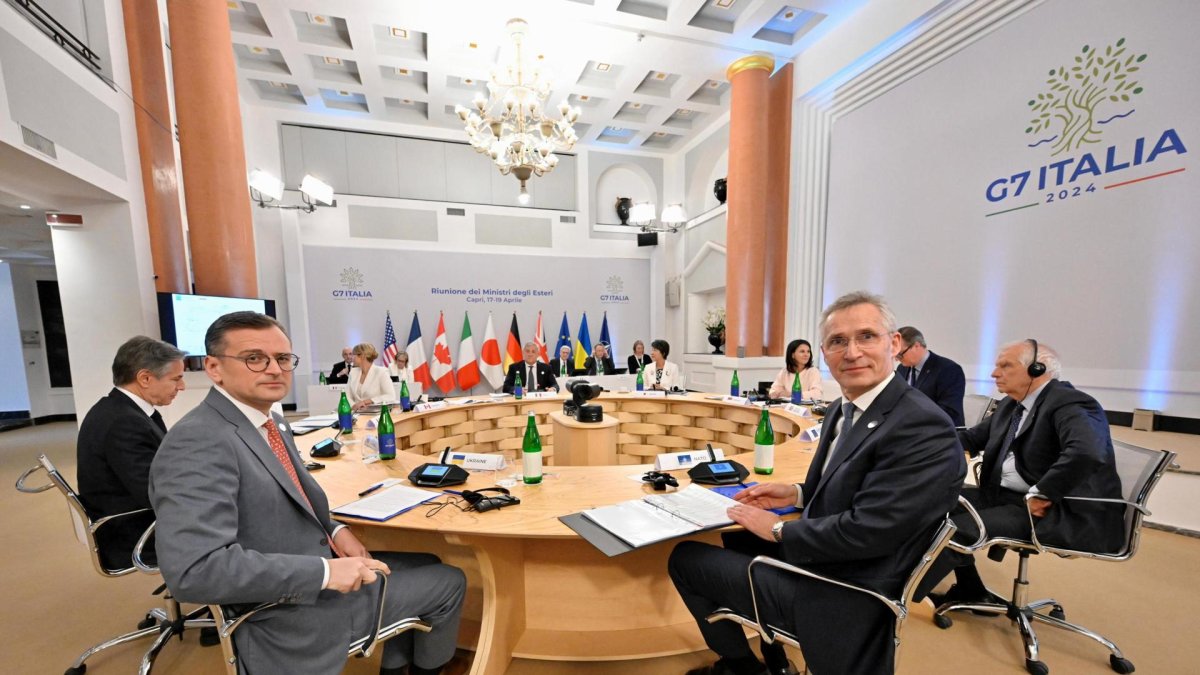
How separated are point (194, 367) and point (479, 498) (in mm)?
3890

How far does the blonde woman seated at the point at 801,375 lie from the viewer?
12.2 feet

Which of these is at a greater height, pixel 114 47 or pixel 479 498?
pixel 114 47

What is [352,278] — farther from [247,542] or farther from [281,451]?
[247,542]

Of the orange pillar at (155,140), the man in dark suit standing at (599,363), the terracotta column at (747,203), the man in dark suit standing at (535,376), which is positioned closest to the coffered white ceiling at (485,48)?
the terracotta column at (747,203)

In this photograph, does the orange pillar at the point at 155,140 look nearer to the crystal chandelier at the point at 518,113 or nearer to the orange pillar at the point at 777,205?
the crystal chandelier at the point at 518,113

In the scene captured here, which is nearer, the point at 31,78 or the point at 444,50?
the point at 31,78

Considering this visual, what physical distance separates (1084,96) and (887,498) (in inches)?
158

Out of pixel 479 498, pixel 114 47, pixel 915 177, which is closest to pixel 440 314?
pixel 114 47

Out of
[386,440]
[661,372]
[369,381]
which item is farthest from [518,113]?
[386,440]

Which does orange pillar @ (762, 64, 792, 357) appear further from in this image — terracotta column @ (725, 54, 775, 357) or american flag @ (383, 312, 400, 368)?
american flag @ (383, 312, 400, 368)

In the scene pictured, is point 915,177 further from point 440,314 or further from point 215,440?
point 440,314

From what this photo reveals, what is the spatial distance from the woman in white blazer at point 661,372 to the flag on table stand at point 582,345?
3.22 meters

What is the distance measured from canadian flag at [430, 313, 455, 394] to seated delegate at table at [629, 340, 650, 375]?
3.15 metres

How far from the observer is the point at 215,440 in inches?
42.5
